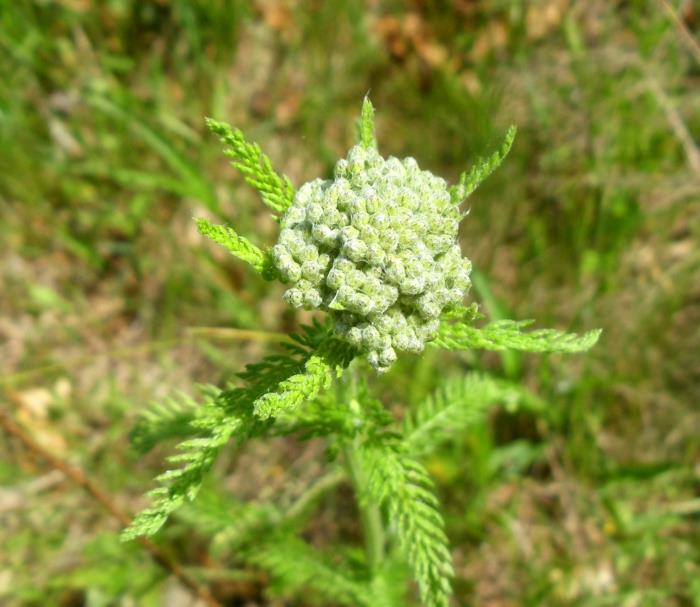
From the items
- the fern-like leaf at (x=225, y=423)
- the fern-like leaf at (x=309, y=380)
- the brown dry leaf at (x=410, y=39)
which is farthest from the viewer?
the brown dry leaf at (x=410, y=39)

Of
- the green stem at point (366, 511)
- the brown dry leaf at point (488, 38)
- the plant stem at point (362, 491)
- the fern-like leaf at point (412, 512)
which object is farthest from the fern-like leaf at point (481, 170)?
the brown dry leaf at point (488, 38)

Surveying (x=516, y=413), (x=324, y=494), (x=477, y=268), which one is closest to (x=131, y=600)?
(x=324, y=494)

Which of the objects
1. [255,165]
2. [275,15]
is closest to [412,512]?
[255,165]

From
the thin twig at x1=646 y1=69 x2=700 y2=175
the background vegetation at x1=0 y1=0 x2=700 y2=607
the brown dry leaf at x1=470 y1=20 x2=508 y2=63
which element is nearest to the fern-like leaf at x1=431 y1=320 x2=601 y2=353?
the background vegetation at x1=0 y1=0 x2=700 y2=607

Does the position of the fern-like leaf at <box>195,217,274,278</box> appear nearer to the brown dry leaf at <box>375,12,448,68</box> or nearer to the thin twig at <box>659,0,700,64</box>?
the thin twig at <box>659,0,700,64</box>

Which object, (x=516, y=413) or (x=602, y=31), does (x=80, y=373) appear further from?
(x=602, y=31)

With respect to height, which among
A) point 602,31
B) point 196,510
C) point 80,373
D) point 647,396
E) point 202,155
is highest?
point 602,31

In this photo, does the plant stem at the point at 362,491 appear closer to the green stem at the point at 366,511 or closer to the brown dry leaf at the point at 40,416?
the green stem at the point at 366,511
